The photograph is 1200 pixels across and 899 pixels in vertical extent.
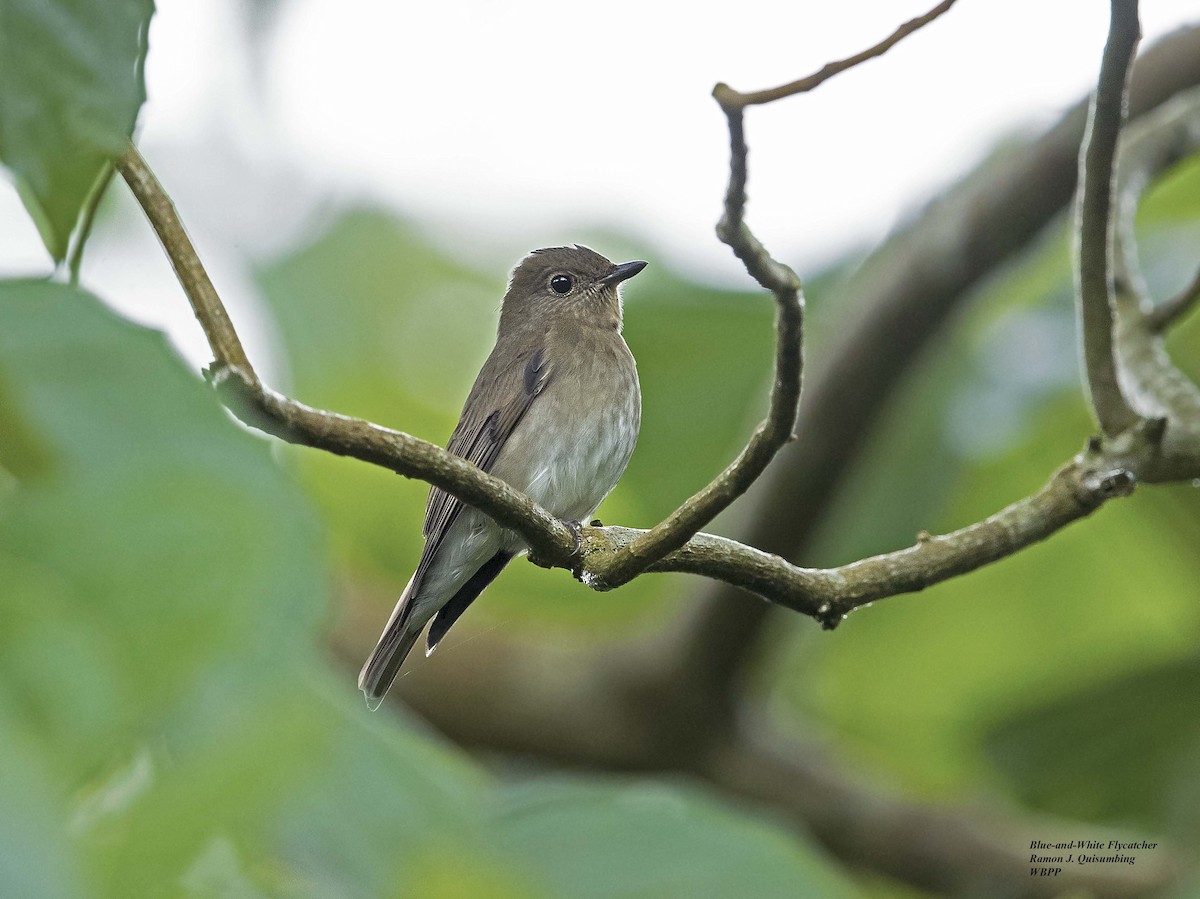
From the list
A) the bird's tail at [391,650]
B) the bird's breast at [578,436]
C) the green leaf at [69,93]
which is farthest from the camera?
the bird's breast at [578,436]

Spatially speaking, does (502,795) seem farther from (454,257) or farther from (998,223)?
(454,257)

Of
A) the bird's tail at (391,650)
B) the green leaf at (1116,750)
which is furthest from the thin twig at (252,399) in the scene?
the green leaf at (1116,750)

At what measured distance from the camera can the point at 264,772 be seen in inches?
90.9

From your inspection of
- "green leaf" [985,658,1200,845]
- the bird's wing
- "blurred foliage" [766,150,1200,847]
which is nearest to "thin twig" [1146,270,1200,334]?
"blurred foliage" [766,150,1200,847]

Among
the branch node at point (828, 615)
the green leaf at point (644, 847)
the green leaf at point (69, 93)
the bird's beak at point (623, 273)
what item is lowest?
the green leaf at point (644, 847)

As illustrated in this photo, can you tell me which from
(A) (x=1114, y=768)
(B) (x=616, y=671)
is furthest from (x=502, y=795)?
(A) (x=1114, y=768)

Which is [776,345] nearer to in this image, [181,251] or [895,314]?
[181,251]

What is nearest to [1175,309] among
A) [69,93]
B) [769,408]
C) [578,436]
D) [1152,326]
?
[1152,326]

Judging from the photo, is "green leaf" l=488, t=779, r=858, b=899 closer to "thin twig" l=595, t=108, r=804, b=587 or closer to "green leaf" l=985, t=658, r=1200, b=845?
"thin twig" l=595, t=108, r=804, b=587

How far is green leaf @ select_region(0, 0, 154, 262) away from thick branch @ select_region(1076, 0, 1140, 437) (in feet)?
5.38

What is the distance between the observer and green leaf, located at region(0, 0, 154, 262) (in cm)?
134

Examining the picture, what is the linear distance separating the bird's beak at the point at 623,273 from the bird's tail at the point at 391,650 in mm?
1412

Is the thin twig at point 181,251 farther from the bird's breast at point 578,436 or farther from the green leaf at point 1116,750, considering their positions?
the green leaf at point 1116,750

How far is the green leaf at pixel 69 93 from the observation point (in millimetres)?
1340
